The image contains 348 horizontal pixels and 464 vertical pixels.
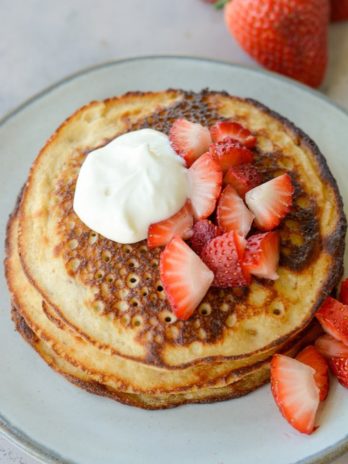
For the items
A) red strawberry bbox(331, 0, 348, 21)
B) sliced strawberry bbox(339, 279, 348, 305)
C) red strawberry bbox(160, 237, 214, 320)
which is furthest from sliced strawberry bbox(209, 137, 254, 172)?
red strawberry bbox(331, 0, 348, 21)

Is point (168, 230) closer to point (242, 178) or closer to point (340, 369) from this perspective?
point (242, 178)

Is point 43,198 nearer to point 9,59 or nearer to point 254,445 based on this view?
point 254,445

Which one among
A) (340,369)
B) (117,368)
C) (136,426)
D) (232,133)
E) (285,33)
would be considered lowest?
(340,369)

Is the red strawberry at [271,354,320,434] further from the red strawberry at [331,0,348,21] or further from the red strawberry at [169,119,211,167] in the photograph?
the red strawberry at [331,0,348,21]

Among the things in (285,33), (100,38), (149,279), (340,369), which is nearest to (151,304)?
(149,279)

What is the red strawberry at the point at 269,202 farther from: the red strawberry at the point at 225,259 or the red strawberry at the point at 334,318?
the red strawberry at the point at 334,318

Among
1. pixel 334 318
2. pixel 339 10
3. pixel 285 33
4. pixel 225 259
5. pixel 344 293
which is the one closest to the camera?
pixel 225 259

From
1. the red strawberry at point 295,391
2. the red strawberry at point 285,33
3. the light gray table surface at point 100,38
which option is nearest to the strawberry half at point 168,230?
the red strawberry at point 295,391
